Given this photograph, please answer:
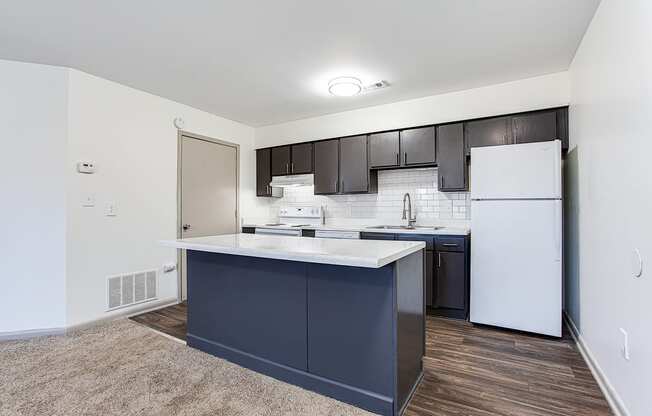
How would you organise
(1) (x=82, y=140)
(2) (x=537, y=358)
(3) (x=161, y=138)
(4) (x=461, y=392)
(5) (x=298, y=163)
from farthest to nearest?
(5) (x=298, y=163) < (3) (x=161, y=138) < (1) (x=82, y=140) < (2) (x=537, y=358) < (4) (x=461, y=392)

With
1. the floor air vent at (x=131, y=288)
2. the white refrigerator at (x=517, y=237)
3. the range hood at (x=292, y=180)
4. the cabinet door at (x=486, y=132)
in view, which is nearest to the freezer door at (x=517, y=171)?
the white refrigerator at (x=517, y=237)

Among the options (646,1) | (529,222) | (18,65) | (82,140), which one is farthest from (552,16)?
(18,65)

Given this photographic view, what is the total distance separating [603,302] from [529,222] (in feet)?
3.14

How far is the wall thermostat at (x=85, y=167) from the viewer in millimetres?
3064

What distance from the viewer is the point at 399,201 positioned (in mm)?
4156

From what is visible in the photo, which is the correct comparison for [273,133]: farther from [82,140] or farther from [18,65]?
[18,65]

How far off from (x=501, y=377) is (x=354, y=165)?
2780 mm

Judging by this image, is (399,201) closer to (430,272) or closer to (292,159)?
(430,272)

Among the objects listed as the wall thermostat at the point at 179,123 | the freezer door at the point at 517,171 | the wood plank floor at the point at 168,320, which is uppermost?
the wall thermostat at the point at 179,123

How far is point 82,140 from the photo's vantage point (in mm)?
3094

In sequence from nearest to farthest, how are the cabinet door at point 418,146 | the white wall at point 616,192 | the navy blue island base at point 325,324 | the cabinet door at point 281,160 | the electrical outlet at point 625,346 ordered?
the white wall at point 616,192 < the electrical outlet at point 625,346 < the navy blue island base at point 325,324 < the cabinet door at point 418,146 < the cabinet door at point 281,160

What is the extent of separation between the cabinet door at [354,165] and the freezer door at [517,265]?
57.6 inches

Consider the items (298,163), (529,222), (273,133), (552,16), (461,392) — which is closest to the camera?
(461,392)

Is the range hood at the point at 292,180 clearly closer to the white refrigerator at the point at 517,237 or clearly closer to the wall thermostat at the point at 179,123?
the wall thermostat at the point at 179,123
